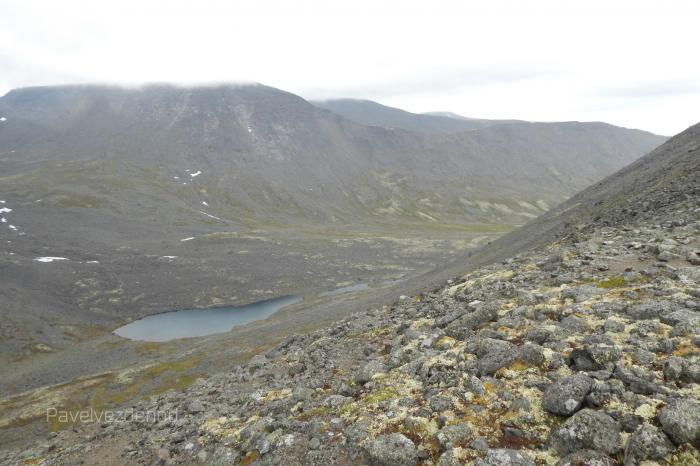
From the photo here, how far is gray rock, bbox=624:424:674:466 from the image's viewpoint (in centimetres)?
758

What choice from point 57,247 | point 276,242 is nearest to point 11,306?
point 57,247

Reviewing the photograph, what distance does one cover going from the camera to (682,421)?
308 inches

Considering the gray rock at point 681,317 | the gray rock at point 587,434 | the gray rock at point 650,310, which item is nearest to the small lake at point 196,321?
the gray rock at point 650,310

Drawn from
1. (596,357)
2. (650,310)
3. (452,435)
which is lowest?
(452,435)

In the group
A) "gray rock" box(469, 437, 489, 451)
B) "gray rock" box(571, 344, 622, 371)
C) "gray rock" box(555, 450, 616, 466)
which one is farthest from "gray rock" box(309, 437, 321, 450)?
"gray rock" box(571, 344, 622, 371)

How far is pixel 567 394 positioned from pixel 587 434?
146 cm

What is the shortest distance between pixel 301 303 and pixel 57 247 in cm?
9526

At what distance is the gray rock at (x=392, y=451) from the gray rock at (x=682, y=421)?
5.64m

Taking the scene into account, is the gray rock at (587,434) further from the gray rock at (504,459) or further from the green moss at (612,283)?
the green moss at (612,283)

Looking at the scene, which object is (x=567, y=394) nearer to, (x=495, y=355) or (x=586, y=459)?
(x=586, y=459)

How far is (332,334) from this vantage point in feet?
101

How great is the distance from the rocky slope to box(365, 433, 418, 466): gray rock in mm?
40

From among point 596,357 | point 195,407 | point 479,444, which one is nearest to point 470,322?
point 596,357

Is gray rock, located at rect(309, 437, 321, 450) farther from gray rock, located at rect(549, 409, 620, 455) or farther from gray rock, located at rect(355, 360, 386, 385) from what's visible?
gray rock, located at rect(549, 409, 620, 455)
